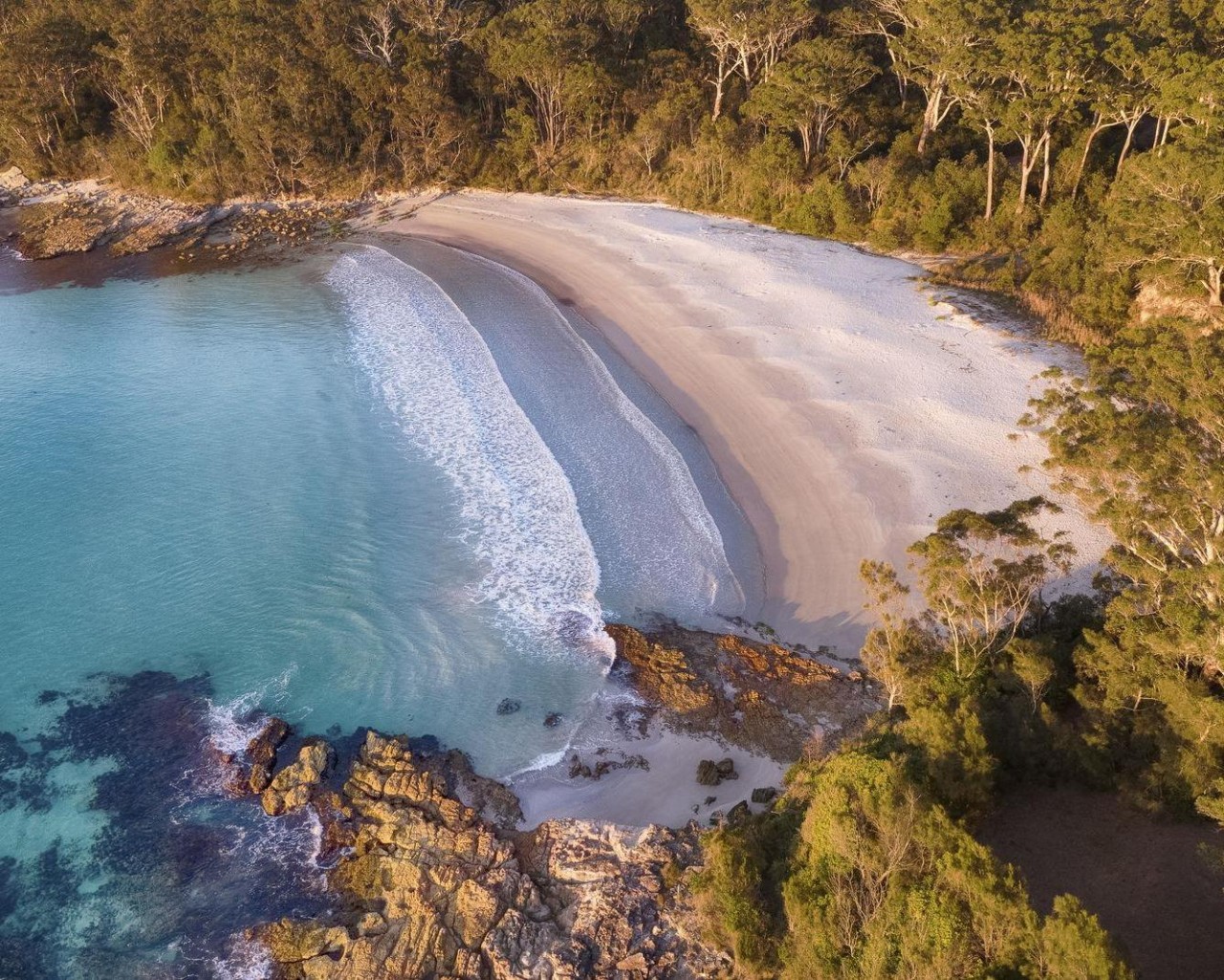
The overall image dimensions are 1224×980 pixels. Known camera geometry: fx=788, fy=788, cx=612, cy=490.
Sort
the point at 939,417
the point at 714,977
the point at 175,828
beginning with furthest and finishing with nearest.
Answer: the point at 939,417 → the point at 175,828 → the point at 714,977

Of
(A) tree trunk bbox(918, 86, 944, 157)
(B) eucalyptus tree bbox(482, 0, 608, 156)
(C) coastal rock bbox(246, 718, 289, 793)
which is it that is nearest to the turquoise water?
(C) coastal rock bbox(246, 718, 289, 793)

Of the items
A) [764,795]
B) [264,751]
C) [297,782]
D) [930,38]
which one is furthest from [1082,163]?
[264,751]

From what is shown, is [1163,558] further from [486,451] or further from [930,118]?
[930,118]

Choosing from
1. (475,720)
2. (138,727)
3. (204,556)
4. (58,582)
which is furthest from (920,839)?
(58,582)

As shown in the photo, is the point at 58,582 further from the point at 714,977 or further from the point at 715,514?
the point at 714,977

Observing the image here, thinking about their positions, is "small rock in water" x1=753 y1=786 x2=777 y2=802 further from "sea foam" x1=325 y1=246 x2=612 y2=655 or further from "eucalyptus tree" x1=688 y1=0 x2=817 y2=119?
"eucalyptus tree" x1=688 y1=0 x2=817 y2=119
